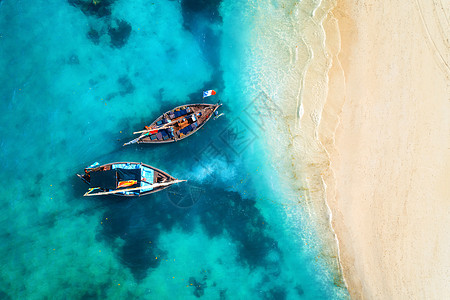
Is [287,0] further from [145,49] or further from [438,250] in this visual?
[438,250]

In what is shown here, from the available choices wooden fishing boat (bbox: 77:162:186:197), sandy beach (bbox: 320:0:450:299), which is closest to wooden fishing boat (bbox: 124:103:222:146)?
wooden fishing boat (bbox: 77:162:186:197)

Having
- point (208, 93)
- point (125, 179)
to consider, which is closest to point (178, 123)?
point (208, 93)

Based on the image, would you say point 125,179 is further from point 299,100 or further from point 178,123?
point 299,100

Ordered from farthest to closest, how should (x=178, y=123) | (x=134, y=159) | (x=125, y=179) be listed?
1. (x=134, y=159)
2. (x=178, y=123)
3. (x=125, y=179)

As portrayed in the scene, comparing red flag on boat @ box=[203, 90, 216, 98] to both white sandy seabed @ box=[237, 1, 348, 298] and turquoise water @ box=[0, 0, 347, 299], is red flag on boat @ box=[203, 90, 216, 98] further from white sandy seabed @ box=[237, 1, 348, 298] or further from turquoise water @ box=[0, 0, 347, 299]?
white sandy seabed @ box=[237, 1, 348, 298]

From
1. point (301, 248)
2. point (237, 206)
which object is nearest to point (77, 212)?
point (237, 206)

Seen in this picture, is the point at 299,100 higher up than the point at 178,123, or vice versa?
the point at 178,123
